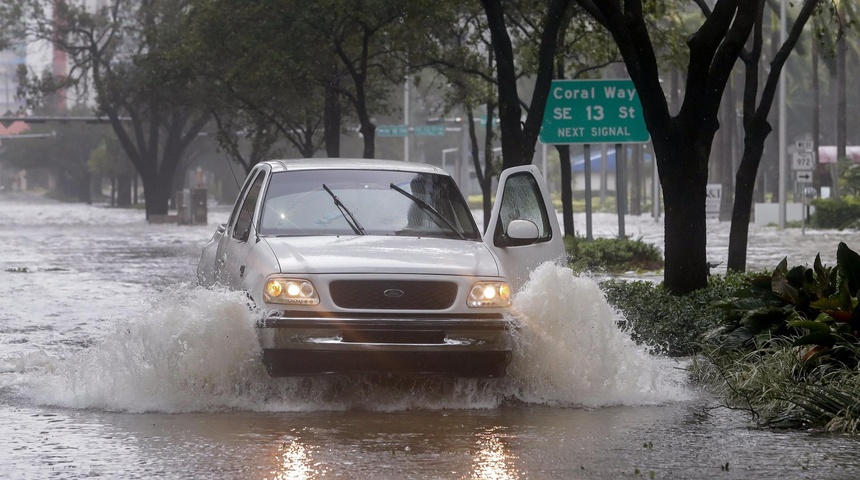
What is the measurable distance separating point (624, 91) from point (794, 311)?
14499 millimetres

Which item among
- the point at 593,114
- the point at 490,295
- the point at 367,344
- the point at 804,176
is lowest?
the point at 367,344

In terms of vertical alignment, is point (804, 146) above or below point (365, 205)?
above

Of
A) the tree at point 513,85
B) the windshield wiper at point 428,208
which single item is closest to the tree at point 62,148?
the tree at point 513,85

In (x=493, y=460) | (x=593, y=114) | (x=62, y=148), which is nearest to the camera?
(x=493, y=460)

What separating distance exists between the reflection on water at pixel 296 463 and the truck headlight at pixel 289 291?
1180 millimetres

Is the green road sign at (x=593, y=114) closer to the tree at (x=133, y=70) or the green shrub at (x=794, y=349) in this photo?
the green shrub at (x=794, y=349)

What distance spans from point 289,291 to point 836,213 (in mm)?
43126

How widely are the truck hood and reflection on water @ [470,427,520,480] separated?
4.10ft

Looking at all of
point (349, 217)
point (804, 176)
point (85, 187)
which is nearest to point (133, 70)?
point (804, 176)

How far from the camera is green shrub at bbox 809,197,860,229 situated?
49188 millimetres

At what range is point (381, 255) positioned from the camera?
9.36 m

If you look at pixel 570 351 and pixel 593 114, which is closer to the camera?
pixel 570 351

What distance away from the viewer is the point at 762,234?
149 feet

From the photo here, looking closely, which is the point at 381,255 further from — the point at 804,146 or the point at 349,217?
the point at 804,146
